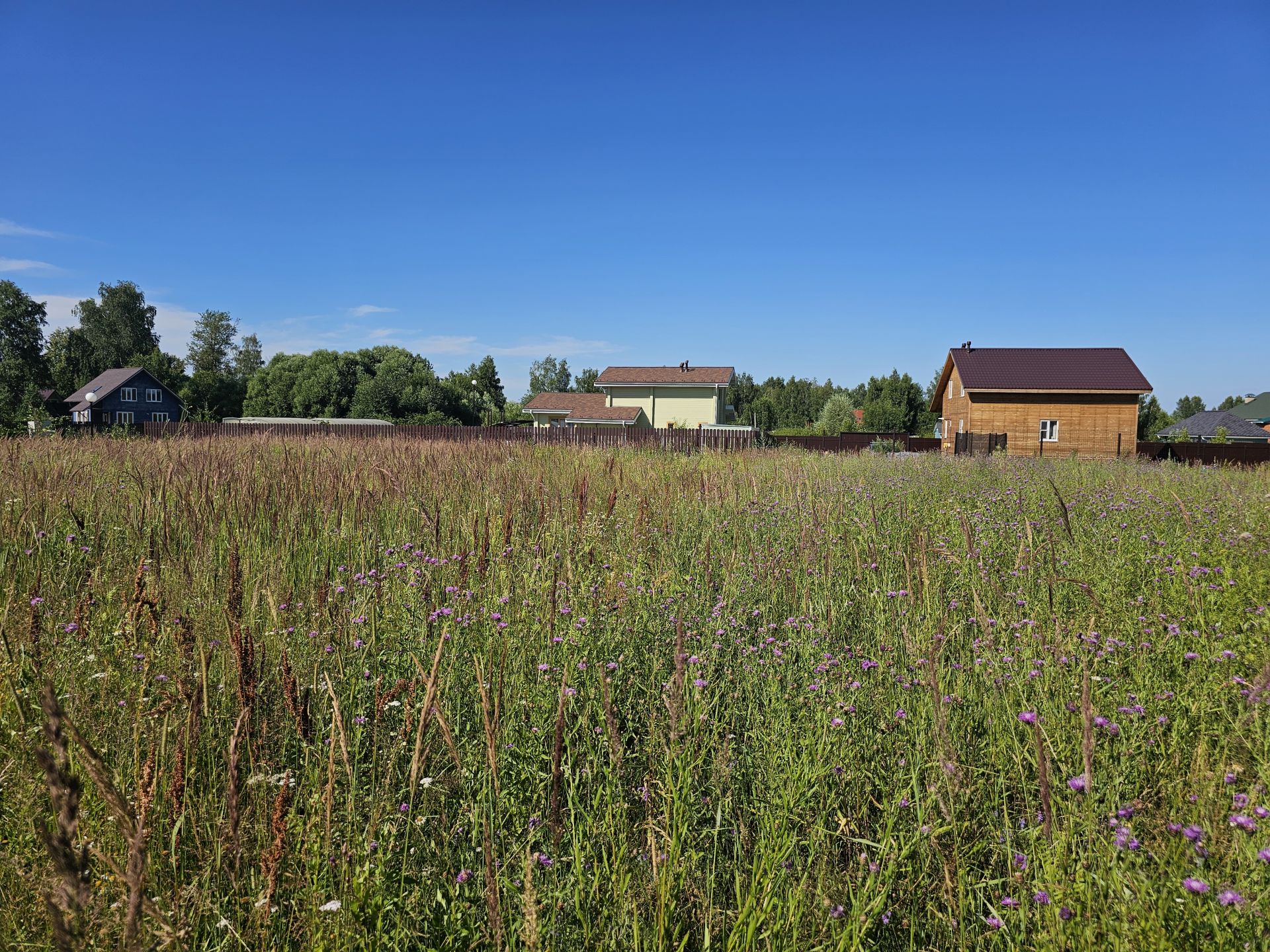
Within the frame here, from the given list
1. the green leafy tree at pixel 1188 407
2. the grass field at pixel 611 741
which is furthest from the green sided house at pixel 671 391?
the green leafy tree at pixel 1188 407

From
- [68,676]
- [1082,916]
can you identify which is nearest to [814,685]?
[1082,916]

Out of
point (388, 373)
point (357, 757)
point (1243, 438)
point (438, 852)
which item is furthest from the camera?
point (388, 373)

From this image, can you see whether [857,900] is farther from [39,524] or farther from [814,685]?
[39,524]

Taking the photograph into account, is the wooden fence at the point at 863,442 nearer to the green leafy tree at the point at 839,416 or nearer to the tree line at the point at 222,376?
the green leafy tree at the point at 839,416

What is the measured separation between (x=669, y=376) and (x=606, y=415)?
6.32 meters

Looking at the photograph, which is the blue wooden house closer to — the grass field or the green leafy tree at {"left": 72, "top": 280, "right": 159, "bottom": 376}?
the green leafy tree at {"left": 72, "top": 280, "right": 159, "bottom": 376}

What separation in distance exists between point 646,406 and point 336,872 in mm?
53511

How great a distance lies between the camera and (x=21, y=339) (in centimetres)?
6034

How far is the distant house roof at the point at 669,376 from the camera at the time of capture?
5253 cm

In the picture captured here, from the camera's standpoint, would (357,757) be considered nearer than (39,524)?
Yes

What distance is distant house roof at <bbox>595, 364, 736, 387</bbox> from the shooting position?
52.5 metres

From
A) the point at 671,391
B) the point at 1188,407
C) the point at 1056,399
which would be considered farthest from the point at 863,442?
the point at 1188,407

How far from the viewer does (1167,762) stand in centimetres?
203

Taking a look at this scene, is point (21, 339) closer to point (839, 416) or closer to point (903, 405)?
Result: point (839, 416)
